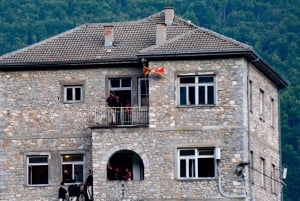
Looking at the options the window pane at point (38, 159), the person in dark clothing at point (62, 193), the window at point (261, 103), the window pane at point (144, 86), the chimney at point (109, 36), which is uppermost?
the chimney at point (109, 36)

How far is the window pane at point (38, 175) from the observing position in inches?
4077

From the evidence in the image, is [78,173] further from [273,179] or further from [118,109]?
[273,179]

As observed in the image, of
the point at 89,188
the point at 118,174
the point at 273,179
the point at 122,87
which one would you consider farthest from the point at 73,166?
the point at 273,179

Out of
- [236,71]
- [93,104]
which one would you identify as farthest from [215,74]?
[93,104]

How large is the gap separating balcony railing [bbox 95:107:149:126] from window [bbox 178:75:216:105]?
7.53 feet

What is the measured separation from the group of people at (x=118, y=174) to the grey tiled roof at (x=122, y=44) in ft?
21.2

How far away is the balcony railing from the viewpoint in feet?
332

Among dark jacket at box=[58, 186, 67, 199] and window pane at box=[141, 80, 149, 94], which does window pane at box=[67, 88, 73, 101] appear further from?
dark jacket at box=[58, 186, 67, 199]

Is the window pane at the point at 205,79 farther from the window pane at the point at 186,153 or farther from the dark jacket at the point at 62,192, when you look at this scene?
the dark jacket at the point at 62,192

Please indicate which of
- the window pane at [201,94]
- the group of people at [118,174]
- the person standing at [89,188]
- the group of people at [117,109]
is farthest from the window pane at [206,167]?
the person standing at [89,188]

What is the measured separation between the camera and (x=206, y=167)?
100 metres

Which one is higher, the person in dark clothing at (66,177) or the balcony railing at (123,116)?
the balcony railing at (123,116)

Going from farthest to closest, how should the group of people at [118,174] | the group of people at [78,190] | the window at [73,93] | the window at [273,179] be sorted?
the window at [273,179], the window at [73,93], the group of people at [78,190], the group of people at [118,174]

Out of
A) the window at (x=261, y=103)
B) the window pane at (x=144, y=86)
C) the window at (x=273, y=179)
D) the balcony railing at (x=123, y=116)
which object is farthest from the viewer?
the window at (x=273, y=179)
